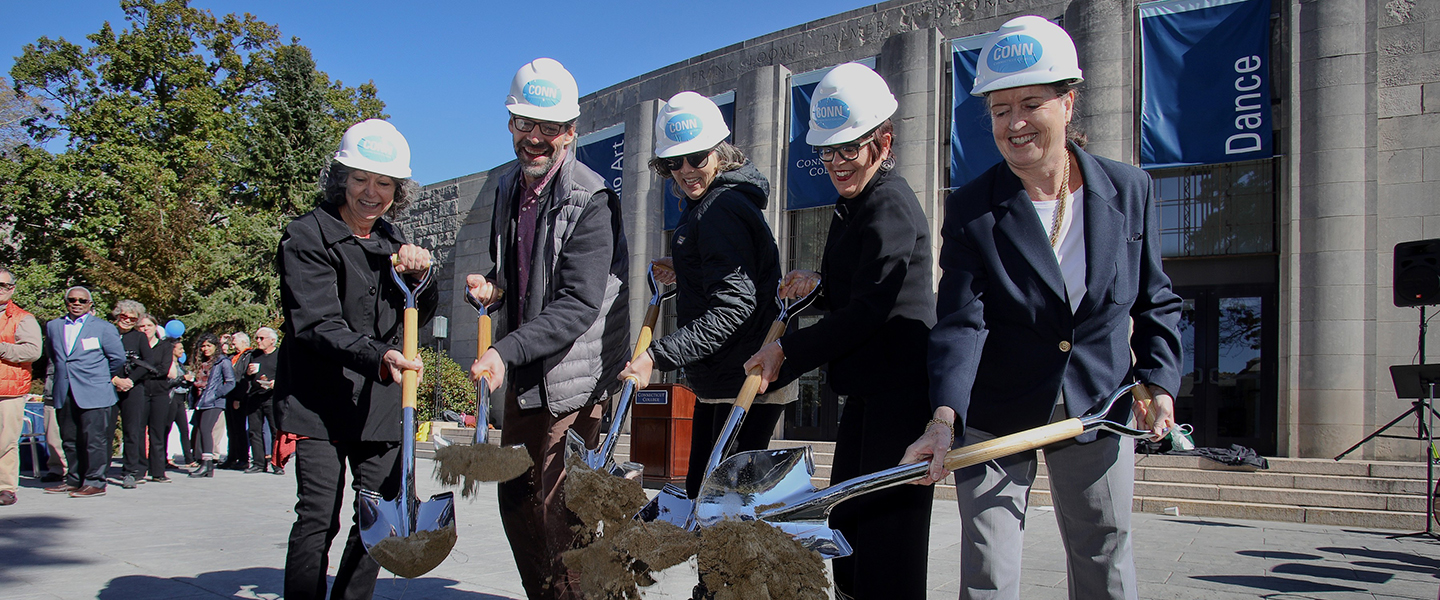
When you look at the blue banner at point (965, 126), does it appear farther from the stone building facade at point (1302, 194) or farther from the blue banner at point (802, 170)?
the blue banner at point (802, 170)

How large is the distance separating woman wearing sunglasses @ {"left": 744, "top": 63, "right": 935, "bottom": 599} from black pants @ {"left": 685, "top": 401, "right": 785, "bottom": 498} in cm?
37

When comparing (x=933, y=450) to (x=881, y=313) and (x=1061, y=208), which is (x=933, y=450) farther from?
(x=1061, y=208)

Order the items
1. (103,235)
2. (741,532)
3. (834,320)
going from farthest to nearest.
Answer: (103,235) → (834,320) → (741,532)

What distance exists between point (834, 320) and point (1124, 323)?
78 centimetres

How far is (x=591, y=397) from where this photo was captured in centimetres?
303

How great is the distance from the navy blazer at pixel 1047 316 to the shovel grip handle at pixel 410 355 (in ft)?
5.33

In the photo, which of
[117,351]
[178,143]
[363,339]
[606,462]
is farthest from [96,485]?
[178,143]

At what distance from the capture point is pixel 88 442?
751 centimetres

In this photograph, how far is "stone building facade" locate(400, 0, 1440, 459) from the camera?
1065 cm

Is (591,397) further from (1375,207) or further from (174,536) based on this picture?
(1375,207)

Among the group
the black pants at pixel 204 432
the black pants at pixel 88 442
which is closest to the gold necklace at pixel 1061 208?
the black pants at pixel 88 442

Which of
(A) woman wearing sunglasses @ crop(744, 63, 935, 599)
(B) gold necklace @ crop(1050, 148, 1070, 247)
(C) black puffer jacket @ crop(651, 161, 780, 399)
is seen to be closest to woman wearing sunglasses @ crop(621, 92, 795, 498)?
(C) black puffer jacket @ crop(651, 161, 780, 399)

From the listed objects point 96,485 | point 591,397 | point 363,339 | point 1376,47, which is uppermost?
point 1376,47

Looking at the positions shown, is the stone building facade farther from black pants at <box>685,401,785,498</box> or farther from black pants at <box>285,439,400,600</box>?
black pants at <box>285,439,400,600</box>
